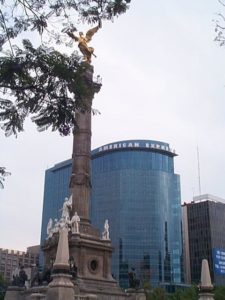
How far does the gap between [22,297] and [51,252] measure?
3276 mm

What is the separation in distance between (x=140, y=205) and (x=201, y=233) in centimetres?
1621

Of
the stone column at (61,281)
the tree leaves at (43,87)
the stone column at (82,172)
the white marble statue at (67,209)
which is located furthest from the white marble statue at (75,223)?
the tree leaves at (43,87)

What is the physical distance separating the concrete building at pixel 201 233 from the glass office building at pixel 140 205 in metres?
4.64

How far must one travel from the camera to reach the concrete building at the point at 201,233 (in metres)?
99.9

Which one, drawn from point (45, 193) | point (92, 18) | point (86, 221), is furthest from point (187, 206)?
point (92, 18)

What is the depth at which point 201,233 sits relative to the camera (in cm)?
10269

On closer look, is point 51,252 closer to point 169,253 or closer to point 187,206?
point 169,253

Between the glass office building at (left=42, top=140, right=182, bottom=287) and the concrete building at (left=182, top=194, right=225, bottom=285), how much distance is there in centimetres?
464

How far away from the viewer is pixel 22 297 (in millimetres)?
27141

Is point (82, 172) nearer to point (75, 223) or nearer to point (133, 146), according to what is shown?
point (75, 223)

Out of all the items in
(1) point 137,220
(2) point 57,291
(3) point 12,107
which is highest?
(1) point 137,220

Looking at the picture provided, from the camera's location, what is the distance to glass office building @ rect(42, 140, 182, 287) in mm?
93250

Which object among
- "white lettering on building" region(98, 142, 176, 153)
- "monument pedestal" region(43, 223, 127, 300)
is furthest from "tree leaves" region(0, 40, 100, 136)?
"white lettering on building" region(98, 142, 176, 153)

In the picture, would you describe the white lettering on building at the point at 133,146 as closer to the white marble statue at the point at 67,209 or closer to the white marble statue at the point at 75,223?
the white marble statue at the point at 67,209
